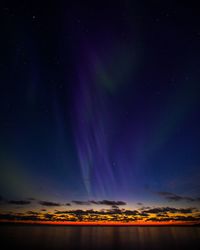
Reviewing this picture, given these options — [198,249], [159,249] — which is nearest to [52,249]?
[159,249]

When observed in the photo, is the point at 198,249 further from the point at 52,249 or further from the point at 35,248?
the point at 35,248

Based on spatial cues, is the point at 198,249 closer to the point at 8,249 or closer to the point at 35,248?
the point at 35,248

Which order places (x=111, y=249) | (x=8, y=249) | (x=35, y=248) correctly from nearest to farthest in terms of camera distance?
(x=8, y=249) < (x=35, y=248) < (x=111, y=249)

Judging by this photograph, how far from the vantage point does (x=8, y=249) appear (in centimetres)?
5447

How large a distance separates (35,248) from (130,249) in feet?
93.5

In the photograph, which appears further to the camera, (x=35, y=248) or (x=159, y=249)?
(x=159, y=249)

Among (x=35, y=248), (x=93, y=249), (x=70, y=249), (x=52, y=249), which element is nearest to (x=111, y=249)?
(x=93, y=249)

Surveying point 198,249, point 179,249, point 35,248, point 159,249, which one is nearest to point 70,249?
point 35,248

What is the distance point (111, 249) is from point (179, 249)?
2018cm

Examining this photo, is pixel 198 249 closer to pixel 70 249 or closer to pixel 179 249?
pixel 179 249

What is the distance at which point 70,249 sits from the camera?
205 ft

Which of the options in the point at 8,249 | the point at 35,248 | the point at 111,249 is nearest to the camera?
the point at 8,249

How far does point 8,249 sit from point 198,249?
53.0 metres

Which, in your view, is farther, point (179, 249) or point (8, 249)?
point (179, 249)
